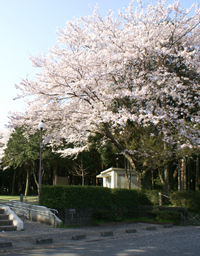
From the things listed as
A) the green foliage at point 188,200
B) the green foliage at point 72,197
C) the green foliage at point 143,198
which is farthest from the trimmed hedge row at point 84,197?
the green foliage at point 188,200

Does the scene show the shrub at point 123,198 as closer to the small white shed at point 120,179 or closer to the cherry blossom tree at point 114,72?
the cherry blossom tree at point 114,72

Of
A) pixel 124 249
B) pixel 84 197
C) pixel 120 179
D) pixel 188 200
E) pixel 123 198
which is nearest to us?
pixel 124 249

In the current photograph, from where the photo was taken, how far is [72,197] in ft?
41.3

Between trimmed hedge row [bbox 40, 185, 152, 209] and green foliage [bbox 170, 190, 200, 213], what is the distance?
223 centimetres

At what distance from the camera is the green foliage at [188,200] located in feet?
46.0

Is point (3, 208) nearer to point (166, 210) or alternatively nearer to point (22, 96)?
point (22, 96)

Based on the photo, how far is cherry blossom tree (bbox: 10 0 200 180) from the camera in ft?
46.8

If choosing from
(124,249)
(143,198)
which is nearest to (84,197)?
(143,198)

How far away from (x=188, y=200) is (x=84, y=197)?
551 cm

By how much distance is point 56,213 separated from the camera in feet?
40.7

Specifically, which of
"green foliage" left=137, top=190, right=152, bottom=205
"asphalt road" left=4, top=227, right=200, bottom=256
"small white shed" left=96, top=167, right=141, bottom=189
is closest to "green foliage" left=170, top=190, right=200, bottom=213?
"green foliage" left=137, top=190, right=152, bottom=205

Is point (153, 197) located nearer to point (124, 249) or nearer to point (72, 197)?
point (72, 197)

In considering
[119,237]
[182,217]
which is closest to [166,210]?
[182,217]

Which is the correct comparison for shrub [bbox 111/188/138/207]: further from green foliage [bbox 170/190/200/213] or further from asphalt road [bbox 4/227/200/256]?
asphalt road [bbox 4/227/200/256]
